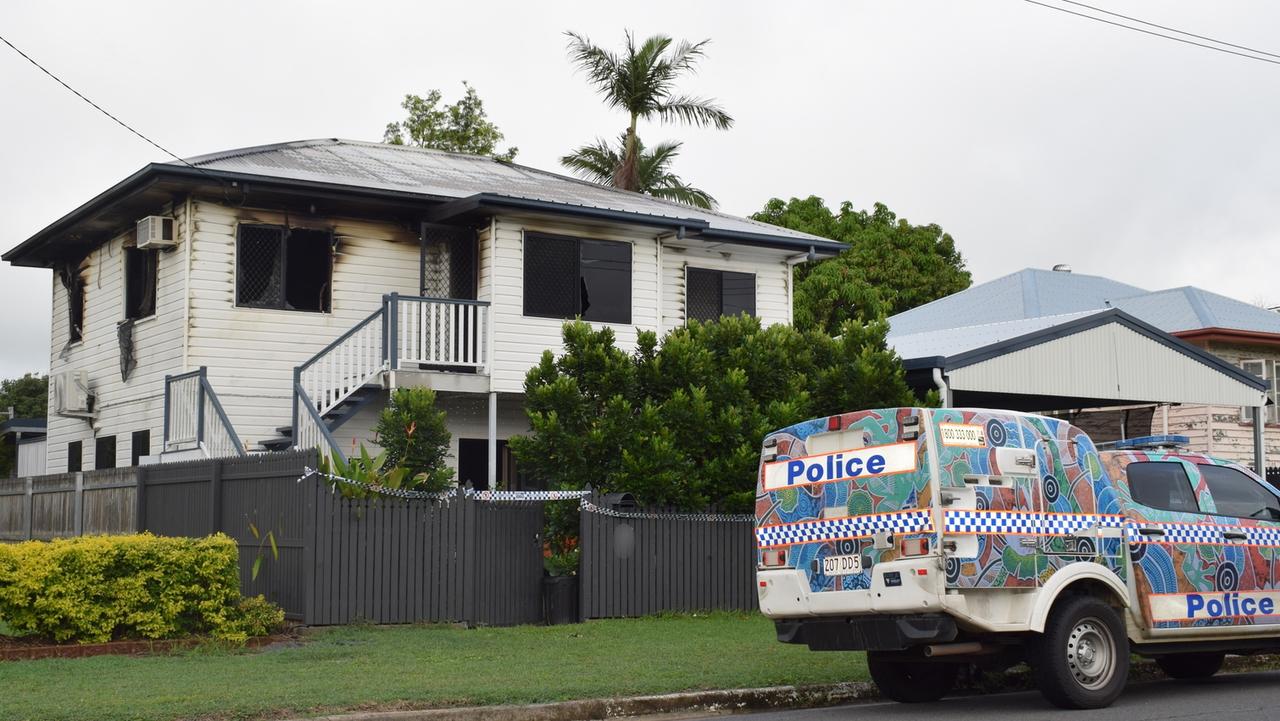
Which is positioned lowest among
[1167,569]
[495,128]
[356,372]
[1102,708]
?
[1102,708]

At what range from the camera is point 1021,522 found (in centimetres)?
973

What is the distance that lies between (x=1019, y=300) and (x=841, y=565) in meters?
24.9

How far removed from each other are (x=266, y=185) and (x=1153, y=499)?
13.3m

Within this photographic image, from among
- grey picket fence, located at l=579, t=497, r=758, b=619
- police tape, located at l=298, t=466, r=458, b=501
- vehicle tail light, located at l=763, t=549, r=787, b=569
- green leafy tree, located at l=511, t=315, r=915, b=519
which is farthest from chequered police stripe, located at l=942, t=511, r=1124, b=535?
police tape, located at l=298, t=466, r=458, b=501

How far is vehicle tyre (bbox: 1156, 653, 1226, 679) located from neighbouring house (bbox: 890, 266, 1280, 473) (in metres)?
7.06

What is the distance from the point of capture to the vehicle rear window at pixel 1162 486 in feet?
35.1

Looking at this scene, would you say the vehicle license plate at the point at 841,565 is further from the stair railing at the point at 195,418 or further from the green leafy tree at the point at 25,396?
the green leafy tree at the point at 25,396

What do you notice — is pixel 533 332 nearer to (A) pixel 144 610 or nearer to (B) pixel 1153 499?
(A) pixel 144 610

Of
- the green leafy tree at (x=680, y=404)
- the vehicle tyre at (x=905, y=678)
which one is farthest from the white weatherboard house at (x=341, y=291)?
the vehicle tyre at (x=905, y=678)

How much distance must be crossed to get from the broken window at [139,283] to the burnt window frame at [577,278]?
5648 mm

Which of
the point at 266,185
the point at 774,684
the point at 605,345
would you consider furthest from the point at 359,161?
the point at 774,684

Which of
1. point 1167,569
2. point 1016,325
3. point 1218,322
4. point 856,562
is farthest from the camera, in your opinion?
point 1218,322

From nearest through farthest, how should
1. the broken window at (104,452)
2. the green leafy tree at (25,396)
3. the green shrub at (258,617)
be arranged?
the green shrub at (258,617)
the broken window at (104,452)
the green leafy tree at (25,396)

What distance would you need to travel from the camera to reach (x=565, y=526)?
1608 centimetres
